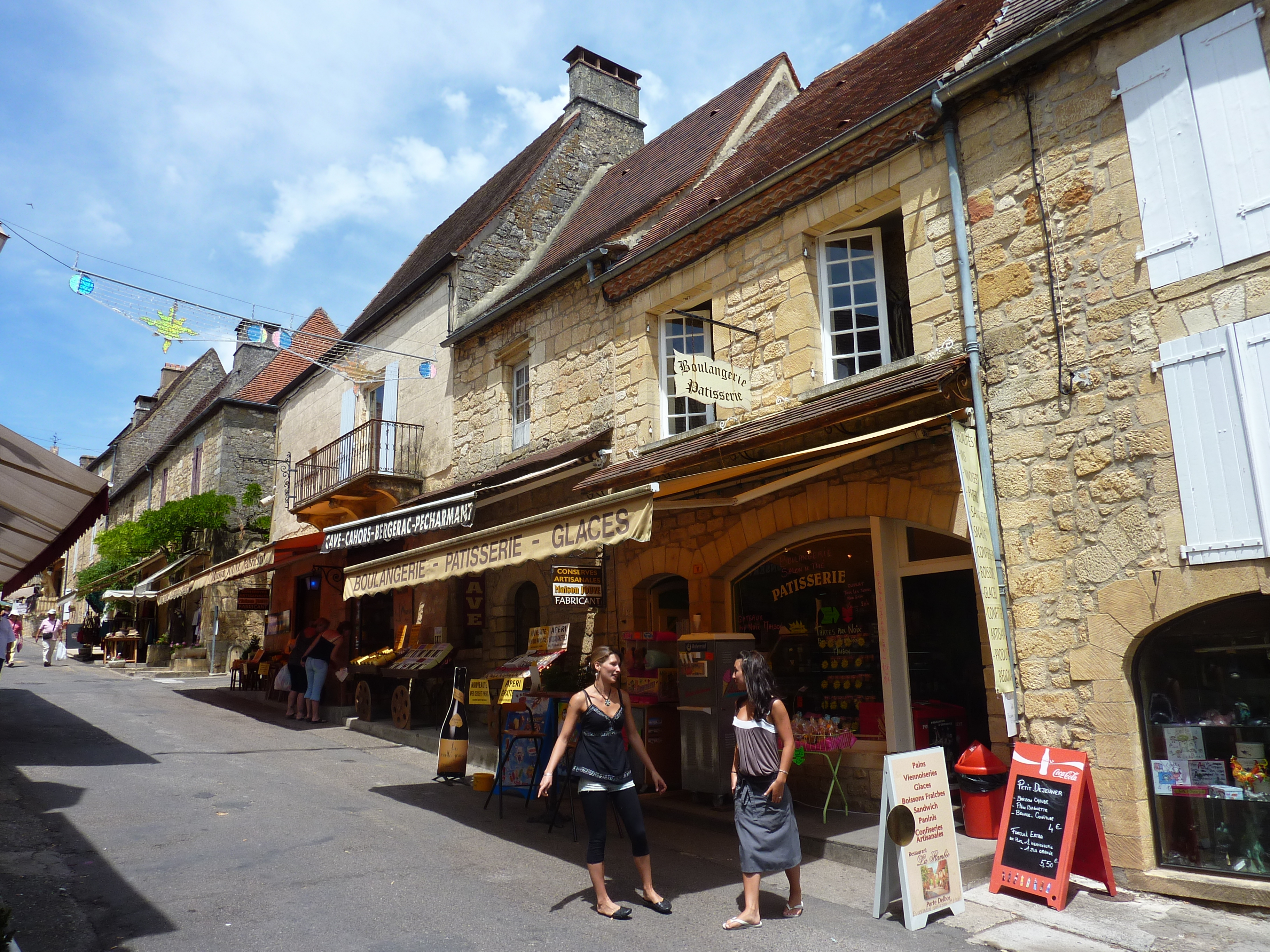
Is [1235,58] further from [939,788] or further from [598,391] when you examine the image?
[598,391]

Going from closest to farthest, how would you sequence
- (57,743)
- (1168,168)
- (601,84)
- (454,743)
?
(1168,168) < (454,743) < (57,743) < (601,84)

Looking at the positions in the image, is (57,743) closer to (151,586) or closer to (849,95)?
(849,95)

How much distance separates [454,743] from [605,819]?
4186mm

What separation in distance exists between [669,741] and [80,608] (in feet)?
150

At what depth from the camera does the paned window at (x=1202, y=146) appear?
518 centimetres

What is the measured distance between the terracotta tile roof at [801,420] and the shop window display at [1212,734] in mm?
2154

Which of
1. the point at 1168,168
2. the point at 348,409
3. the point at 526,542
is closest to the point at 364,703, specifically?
the point at 348,409

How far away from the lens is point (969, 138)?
270 inches

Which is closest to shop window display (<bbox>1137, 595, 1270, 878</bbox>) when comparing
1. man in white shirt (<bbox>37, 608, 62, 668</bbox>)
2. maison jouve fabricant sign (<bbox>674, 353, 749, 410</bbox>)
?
maison jouve fabricant sign (<bbox>674, 353, 749, 410</bbox>)

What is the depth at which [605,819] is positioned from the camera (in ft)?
15.7

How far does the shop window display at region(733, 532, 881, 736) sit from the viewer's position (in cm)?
765

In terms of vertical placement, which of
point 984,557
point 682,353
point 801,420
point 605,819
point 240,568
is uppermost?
point 682,353

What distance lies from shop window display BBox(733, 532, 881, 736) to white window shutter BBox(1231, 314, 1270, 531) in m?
3.10

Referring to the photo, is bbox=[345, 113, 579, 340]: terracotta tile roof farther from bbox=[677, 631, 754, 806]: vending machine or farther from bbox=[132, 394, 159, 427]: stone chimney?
bbox=[132, 394, 159, 427]: stone chimney
